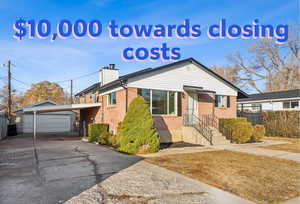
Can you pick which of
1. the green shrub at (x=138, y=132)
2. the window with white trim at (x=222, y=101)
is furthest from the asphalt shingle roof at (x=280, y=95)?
the green shrub at (x=138, y=132)

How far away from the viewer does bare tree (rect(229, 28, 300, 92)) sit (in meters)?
30.7

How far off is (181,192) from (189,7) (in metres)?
10.5

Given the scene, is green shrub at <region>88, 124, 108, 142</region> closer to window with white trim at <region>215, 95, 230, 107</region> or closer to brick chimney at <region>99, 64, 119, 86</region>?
brick chimney at <region>99, 64, 119, 86</region>

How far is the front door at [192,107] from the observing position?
1455cm

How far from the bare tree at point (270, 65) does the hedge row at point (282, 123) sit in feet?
54.8

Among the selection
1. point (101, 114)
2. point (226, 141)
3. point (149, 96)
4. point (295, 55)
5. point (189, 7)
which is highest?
point (295, 55)

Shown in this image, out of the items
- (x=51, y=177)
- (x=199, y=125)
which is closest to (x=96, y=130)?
(x=199, y=125)

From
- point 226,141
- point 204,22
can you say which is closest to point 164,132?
point 226,141

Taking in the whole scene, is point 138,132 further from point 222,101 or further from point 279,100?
point 279,100

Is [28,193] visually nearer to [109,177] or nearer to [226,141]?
[109,177]

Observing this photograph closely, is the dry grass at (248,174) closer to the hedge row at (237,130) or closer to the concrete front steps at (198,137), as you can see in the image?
the concrete front steps at (198,137)

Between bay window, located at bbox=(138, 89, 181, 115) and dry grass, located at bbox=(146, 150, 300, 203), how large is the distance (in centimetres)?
497

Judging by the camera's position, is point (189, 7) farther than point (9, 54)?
No

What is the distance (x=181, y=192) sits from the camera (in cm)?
454
